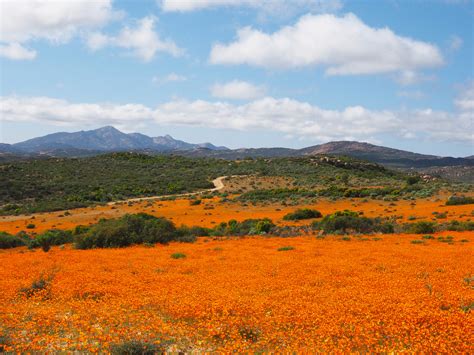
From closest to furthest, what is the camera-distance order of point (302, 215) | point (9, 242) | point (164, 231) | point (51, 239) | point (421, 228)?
point (9, 242) → point (51, 239) → point (164, 231) → point (421, 228) → point (302, 215)

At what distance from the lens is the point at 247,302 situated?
11.0 meters

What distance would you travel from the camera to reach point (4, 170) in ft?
261

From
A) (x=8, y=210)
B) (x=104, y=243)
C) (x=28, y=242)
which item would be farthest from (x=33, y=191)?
(x=104, y=243)

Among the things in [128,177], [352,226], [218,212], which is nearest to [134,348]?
[352,226]

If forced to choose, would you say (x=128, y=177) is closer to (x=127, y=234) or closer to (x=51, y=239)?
(x=51, y=239)

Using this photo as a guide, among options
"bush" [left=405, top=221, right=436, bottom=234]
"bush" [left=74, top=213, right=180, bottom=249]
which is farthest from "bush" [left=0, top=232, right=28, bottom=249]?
"bush" [left=405, top=221, right=436, bottom=234]

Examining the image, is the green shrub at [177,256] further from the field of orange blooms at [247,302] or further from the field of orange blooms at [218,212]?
the field of orange blooms at [218,212]

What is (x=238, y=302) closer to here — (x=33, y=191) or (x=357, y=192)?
(x=357, y=192)

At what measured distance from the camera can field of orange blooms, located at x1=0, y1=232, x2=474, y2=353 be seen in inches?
319

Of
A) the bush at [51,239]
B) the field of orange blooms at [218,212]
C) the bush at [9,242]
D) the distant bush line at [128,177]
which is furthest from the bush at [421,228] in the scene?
the bush at [9,242]

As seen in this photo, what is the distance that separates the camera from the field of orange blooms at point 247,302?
809cm

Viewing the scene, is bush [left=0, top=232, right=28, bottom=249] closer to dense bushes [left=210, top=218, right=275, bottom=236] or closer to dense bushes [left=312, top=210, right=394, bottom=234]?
dense bushes [left=210, top=218, right=275, bottom=236]

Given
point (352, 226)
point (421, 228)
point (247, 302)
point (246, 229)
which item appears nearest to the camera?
point (247, 302)

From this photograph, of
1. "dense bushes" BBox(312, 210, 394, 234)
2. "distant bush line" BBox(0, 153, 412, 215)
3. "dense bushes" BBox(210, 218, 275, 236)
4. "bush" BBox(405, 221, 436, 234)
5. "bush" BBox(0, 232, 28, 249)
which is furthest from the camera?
"distant bush line" BBox(0, 153, 412, 215)
